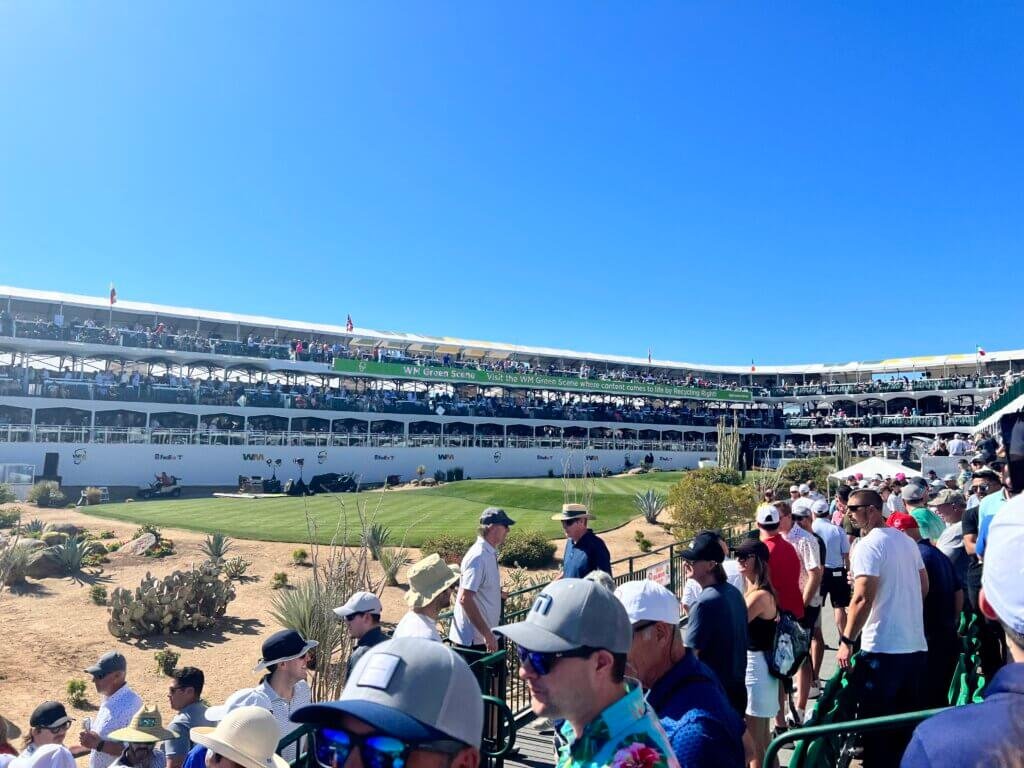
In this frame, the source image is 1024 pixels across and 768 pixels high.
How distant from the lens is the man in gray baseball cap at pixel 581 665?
202 cm

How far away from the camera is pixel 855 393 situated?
62000 millimetres

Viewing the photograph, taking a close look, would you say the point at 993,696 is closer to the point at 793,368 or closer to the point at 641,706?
the point at 641,706

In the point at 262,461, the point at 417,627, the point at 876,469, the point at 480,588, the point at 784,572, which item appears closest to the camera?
the point at 417,627

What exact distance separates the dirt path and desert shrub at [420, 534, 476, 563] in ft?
4.28

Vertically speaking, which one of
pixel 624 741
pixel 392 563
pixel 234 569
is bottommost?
pixel 234 569

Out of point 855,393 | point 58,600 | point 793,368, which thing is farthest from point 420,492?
point 793,368

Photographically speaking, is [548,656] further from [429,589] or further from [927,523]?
[927,523]

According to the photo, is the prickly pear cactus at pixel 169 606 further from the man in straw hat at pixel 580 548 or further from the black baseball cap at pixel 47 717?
the man in straw hat at pixel 580 548

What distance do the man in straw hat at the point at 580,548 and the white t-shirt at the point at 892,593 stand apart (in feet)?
6.19

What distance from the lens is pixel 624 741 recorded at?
193 cm

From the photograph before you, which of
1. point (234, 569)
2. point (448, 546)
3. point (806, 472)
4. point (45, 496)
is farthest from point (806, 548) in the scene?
point (45, 496)

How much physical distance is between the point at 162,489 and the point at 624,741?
36.8 meters

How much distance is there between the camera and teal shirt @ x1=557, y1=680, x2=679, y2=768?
1.88 m

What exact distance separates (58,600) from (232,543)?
6321mm
